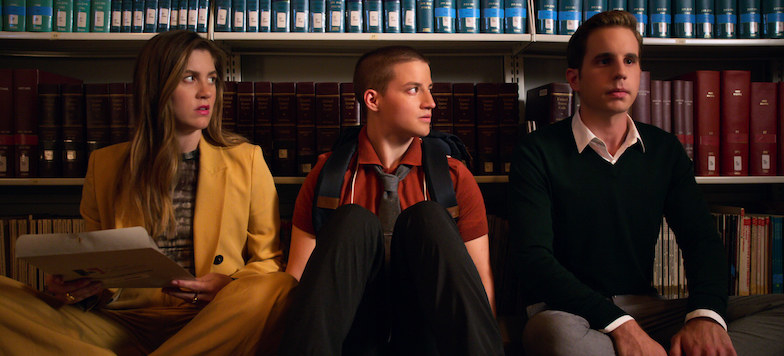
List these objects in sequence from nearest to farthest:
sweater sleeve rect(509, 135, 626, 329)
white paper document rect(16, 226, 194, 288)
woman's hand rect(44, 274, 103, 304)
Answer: white paper document rect(16, 226, 194, 288)
woman's hand rect(44, 274, 103, 304)
sweater sleeve rect(509, 135, 626, 329)

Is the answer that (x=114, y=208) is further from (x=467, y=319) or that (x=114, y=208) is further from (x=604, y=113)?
(x=604, y=113)

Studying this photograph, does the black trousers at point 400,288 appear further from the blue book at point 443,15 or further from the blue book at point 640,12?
the blue book at point 640,12

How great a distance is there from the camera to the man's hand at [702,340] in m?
1.05

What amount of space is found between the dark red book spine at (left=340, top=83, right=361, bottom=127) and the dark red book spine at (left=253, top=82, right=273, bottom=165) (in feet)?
0.79

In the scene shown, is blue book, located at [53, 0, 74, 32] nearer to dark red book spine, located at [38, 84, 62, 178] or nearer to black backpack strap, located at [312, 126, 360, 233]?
dark red book spine, located at [38, 84, 62, 178]

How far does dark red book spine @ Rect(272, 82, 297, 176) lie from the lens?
167 centimetres

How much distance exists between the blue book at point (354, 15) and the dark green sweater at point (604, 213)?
2.26 feet

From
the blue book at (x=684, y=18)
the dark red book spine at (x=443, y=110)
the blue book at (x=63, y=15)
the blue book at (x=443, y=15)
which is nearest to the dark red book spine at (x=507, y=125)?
the dark red book spine at (x=443, y=110)

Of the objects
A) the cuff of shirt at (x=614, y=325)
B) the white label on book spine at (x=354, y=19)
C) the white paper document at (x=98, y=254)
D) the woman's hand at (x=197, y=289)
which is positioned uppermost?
the white label on book spine at (x=354, y=19)

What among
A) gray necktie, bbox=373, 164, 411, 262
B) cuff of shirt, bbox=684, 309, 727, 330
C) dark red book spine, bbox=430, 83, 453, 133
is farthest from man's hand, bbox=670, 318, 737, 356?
dark red book spine, bbox=430, 83, 453, 133

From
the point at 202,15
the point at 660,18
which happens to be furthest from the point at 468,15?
the point at 202,15

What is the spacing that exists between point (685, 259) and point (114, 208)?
4.84ft

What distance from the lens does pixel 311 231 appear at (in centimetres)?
132

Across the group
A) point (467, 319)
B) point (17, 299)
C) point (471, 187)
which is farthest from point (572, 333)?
point (17, 299)
